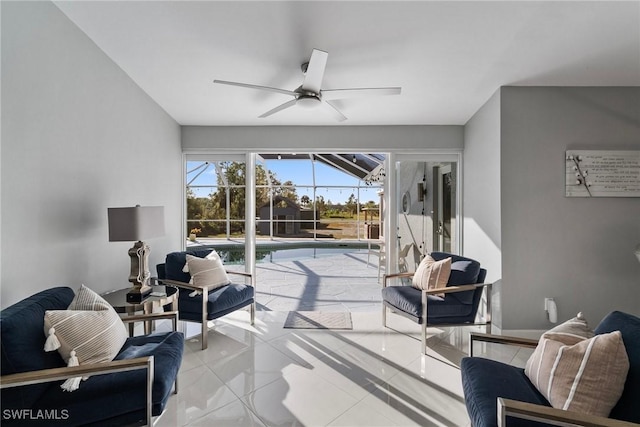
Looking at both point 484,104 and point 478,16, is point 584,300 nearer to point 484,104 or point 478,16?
point 484,104

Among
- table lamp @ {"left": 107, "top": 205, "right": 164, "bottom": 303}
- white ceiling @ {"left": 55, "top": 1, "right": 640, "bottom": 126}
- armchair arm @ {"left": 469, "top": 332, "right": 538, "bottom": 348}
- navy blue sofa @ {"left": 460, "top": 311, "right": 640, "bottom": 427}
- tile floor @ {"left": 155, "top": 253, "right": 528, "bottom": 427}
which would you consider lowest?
tile floor @ {"left": 155, "top": 253, "right": 528, "bottom": 427}

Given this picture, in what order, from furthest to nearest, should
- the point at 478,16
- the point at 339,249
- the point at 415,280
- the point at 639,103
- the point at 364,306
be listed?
1. the point at 339,249
2. the point at 364,306
3. the point at 415,280
4. the point at 639,103
5. the point at 478,16

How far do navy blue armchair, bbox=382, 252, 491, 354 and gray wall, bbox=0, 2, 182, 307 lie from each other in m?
2.66

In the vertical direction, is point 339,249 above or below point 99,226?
below

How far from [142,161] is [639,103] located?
5.04 meters

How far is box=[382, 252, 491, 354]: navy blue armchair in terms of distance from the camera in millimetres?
2723

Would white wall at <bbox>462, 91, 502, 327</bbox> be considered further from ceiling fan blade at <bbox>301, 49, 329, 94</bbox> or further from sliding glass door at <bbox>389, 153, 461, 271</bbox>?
ceiling fan blade at <bbox>301, 49, 329, 94</bbox>

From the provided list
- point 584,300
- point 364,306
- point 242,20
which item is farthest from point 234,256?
point 584,300

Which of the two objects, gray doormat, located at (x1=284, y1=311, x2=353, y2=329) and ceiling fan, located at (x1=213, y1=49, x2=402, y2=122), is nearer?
ceiling fan, located at (x1=213, y1=49, x2=402, y2=122)

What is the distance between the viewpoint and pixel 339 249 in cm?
898

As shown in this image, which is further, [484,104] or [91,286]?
[484,104]

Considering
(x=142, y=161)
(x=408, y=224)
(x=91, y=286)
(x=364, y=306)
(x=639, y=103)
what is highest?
(x=639, y=103)

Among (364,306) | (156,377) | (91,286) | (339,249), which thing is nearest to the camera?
(156,377)

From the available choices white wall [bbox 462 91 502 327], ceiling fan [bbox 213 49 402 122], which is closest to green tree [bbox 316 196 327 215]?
white wall [bbox 462 91 502 327]
